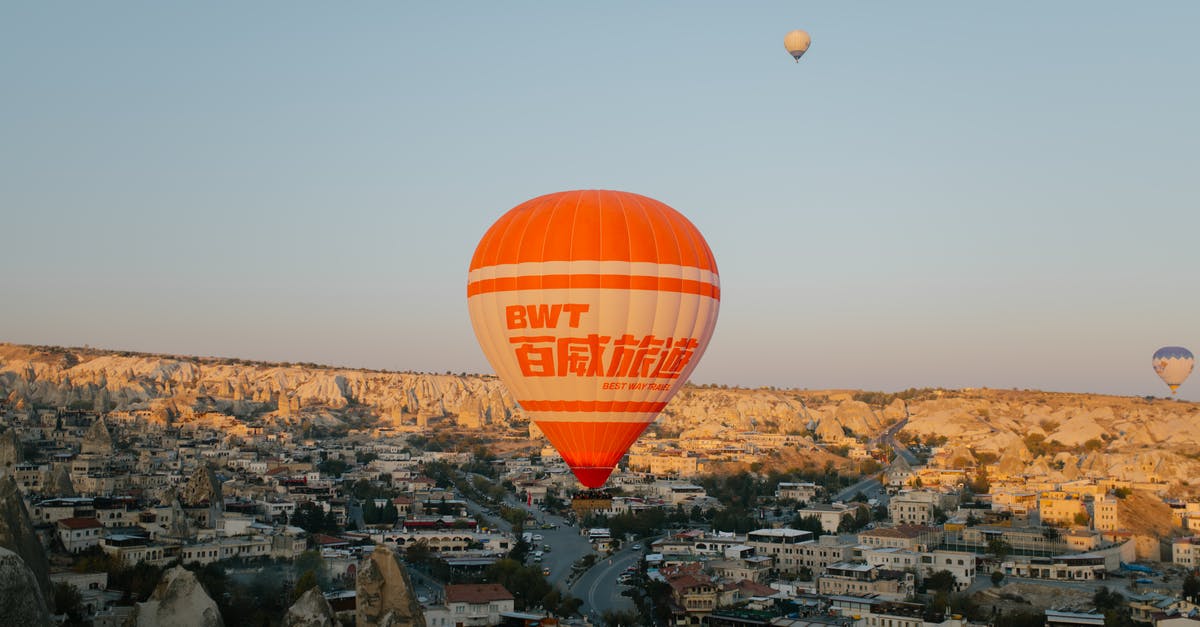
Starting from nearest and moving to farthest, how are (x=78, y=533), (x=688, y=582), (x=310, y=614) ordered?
(x=310, y=614)
(x=688, y=582)
(x=78, y=533)

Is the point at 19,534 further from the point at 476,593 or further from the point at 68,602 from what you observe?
the point at 476,593

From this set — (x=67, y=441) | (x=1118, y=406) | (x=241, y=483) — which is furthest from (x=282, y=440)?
(x=1118, y=406)

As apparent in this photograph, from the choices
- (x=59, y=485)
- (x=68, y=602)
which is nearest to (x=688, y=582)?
(x=68, y=602)

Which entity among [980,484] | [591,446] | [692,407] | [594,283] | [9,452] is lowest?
[980,484]

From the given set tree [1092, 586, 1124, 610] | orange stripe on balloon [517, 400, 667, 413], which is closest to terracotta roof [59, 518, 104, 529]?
orange stripe on balloon [517, 400, 667, 413]

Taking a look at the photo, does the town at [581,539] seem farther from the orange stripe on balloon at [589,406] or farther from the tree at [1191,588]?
the orange stripe on balloon at [589,406]

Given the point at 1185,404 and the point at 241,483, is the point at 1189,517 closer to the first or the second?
the point at 241,483

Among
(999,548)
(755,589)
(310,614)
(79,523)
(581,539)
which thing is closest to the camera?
(310,614)
